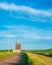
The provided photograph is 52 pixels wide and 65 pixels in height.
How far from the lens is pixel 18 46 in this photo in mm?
197250
